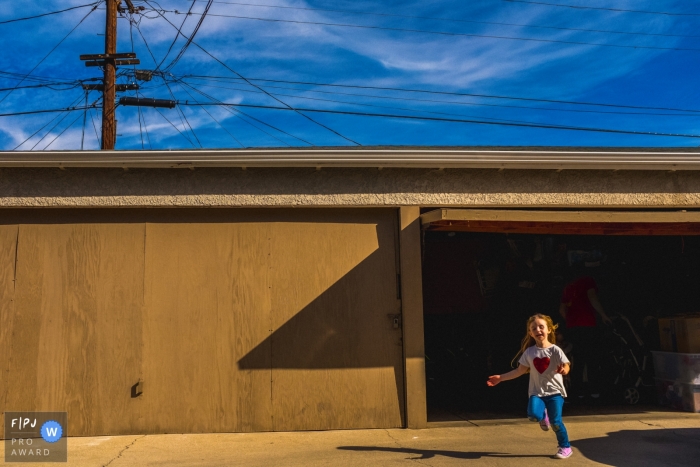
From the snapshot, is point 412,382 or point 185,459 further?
point 412,382

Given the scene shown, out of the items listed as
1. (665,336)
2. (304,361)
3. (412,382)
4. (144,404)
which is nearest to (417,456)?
(412,382)

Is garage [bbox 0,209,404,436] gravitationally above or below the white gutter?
below

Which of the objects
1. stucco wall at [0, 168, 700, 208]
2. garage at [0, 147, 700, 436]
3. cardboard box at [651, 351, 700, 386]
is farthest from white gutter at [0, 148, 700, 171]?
cardboard box at [651, 351, 700, 386]

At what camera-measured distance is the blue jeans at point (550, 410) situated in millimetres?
5449

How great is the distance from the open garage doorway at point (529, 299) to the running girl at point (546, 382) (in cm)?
318

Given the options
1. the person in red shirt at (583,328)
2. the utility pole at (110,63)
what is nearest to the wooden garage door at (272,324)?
the person in red shirt at (583,328)

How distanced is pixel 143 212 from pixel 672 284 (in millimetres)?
8061

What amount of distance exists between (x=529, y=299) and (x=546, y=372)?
4.53 meters

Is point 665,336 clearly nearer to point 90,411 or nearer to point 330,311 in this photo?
point 330,311

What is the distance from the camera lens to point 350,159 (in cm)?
714

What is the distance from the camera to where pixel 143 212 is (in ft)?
24.2

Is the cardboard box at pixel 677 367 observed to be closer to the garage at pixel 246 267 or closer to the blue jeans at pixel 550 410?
the garage at pixel 246 267

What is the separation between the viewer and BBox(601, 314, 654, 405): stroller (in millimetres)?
8788

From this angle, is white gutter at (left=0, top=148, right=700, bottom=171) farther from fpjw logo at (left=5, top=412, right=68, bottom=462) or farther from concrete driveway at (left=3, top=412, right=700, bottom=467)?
concrete driveway at (left=3, top=412, right=700, bottom=467)
